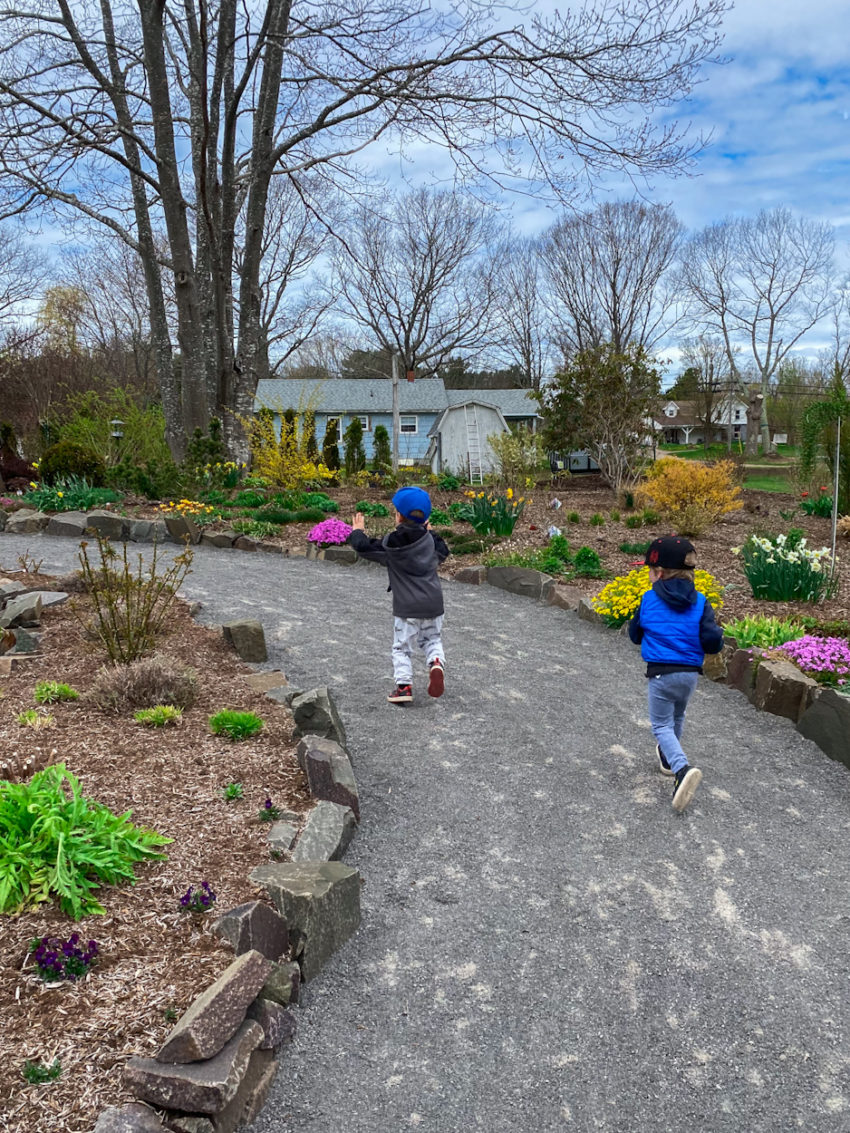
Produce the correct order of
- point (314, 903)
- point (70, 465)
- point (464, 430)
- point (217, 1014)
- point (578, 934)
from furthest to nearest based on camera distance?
point (464, 430) < point (70, 465) < point (578, 934) < point (314, 903) < point (217, 1014)

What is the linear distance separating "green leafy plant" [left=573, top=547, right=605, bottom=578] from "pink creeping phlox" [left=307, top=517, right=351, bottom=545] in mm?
3133

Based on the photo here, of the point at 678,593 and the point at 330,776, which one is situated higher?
the point at 678,593

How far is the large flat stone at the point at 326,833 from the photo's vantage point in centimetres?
321

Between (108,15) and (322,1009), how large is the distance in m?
19.5

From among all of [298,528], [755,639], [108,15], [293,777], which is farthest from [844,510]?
[108,15]

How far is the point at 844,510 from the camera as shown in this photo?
11203 millimetres

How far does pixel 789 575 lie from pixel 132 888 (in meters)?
5.95

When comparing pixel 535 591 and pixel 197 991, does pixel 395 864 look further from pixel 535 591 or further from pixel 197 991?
pixel 535 591

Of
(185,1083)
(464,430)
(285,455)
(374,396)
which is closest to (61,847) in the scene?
(185,1083)

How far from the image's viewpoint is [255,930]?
104 inches

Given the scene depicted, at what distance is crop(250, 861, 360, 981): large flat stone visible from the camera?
8.99ft

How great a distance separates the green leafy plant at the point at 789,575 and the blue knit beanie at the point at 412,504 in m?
3.42

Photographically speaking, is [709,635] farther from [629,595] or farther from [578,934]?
[629,595]

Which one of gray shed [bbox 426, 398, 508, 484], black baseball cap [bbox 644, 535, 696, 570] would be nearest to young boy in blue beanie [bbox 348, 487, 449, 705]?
black baseball cap [bbox 644, 535, 696, 570]
